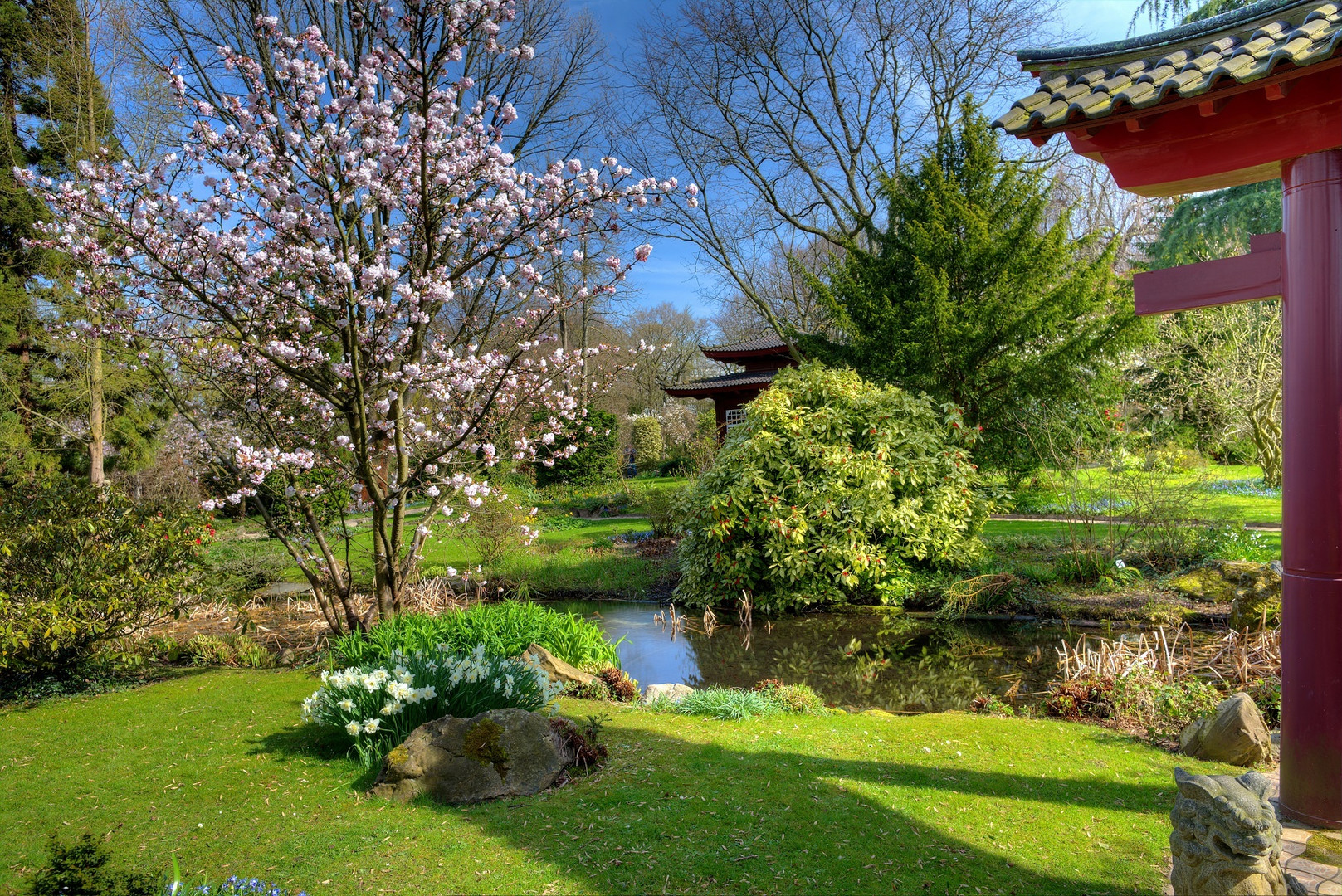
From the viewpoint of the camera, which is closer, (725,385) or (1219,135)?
(1219,135)

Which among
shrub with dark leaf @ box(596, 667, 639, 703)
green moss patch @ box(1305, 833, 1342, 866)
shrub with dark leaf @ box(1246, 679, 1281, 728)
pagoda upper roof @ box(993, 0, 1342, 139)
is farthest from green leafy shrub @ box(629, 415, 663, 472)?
green moss patch @ box(1305, 833, 1342, 866)

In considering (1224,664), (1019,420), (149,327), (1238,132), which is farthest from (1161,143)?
(1019,420)

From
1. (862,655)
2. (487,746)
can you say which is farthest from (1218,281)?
(862,655)

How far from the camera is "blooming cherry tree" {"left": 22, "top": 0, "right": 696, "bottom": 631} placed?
4406 millimetres

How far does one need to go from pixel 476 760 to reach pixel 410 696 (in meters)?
0.53

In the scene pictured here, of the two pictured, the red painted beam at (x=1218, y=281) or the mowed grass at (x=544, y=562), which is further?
the mowed grass at (x=544, y=562)

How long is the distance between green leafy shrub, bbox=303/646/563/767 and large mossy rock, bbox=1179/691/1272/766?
11.9 ft

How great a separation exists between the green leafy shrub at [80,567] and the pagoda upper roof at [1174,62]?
6232 mm

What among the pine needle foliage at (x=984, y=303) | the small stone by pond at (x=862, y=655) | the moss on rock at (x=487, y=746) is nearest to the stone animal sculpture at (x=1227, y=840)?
the moss on rock at (x=487, y=746)

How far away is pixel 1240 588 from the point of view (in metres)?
7.08

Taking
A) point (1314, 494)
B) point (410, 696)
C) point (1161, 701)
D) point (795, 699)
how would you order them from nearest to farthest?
point (1314, 494) < point (410, 696) < point (1161, 701) < point (795, 699)

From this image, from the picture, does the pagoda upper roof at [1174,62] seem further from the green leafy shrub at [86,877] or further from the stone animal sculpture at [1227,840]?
the green leafy shrub at [86,877]

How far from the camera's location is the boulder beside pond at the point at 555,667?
5.37m

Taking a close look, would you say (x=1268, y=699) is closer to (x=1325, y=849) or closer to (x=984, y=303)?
(x=1325, y=849)
